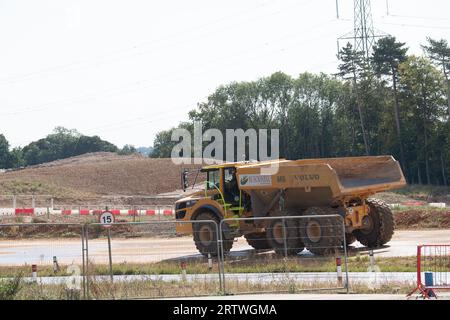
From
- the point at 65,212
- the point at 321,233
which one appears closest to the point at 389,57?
the point at 65,212

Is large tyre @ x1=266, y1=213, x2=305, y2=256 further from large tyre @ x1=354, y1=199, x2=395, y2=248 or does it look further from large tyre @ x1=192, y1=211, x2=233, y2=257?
large tyre @ x1=354, y1=199, x2=395, y2=248

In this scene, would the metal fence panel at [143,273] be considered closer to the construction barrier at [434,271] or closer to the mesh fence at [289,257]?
the mesh fence at [289,257]

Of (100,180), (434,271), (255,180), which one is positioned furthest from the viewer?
(100,180)

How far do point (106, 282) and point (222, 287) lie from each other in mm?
2437

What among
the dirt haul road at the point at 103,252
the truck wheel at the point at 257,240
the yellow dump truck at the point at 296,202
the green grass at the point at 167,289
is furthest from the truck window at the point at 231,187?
the green grass at the point at 167,289

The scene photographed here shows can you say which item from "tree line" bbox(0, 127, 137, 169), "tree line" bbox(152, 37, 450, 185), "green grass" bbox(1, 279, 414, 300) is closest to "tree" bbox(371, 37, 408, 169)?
"tree line" bbox(152, 37, 450, 185)

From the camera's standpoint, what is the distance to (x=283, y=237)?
25078mm

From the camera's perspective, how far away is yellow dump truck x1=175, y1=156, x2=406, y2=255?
2492 cm

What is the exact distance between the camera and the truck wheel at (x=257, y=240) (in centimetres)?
2742

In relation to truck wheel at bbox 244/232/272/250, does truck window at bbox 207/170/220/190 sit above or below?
Result: above

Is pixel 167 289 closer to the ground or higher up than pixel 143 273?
closer to the ground

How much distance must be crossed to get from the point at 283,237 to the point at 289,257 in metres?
1.65

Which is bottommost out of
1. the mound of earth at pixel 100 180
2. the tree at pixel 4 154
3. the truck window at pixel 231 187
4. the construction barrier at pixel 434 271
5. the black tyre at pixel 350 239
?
the construction barrier at pixel 434 271

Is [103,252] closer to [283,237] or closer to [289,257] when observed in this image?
[289,257]
